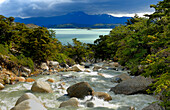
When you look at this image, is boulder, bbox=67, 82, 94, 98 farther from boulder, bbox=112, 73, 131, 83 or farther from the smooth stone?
the smooth stone

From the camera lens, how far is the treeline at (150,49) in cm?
636

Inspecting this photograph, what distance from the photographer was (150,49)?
17.1 m

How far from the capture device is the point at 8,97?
11477 millimetres

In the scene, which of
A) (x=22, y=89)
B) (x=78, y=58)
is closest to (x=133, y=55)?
(x=22, y=89)

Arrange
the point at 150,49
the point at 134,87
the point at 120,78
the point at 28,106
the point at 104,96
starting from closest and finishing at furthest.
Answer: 1. the point at 28,106
2. the point at 104,96
3. the point at 134,87
4. the point at 150,49
5. the point at 120,78

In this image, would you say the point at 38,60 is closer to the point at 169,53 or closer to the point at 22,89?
the point at 22,89

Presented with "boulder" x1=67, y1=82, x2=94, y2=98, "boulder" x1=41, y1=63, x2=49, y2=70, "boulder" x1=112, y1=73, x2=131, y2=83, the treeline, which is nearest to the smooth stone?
"boulder" x1=41, y1=63, x2=49, y2=70

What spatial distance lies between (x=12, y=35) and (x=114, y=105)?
18.2m

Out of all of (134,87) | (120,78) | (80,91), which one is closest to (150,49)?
(120,78)

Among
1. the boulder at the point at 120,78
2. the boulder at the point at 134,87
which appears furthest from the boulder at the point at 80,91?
the boulder at the point at 120,78

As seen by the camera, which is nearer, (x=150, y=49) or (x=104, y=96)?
(x=104, y=96)

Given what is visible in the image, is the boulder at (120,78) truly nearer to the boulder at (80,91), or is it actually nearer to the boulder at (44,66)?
the boulder at (80,91)

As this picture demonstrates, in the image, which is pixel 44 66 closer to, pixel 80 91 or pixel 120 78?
pixel 120 78

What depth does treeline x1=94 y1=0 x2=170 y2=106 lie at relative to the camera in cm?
636
